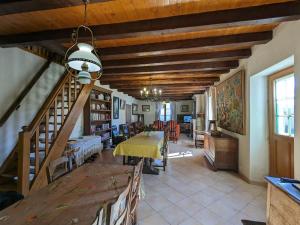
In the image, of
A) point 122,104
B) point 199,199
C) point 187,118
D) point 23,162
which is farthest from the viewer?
point 187,118

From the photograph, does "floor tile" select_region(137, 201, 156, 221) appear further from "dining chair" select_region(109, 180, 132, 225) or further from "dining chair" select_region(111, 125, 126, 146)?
"dining chair" select_region(111, 125, 126, 146)

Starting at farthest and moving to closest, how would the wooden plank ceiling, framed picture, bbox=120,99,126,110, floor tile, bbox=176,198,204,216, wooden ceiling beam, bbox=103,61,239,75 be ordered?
framed picture, bbox=120,99,126,110
wooden ceiling beam, bbox=103,61,239,75
floor tile, bbox=176,198,204,216
the wooden plank ceiling

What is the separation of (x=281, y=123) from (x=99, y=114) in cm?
529

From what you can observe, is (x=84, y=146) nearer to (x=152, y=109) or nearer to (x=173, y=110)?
(x=152, y=109)

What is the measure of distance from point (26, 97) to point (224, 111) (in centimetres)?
475

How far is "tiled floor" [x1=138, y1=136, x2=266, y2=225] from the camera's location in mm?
2188

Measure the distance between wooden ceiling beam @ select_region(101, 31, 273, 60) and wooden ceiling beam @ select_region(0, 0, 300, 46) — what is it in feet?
2.10

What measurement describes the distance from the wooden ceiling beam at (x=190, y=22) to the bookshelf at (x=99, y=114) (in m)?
3.17

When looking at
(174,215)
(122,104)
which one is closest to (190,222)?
(174,215)

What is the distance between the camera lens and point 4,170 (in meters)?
2.80

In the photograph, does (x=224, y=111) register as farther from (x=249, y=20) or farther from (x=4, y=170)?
(x=4, y=170)

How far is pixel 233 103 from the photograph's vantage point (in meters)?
4.07

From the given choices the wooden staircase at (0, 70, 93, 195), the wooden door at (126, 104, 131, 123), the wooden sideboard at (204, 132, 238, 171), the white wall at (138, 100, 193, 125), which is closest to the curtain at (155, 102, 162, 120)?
the white wall at (138, 100, 193, 125)

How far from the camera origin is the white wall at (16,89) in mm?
2955
